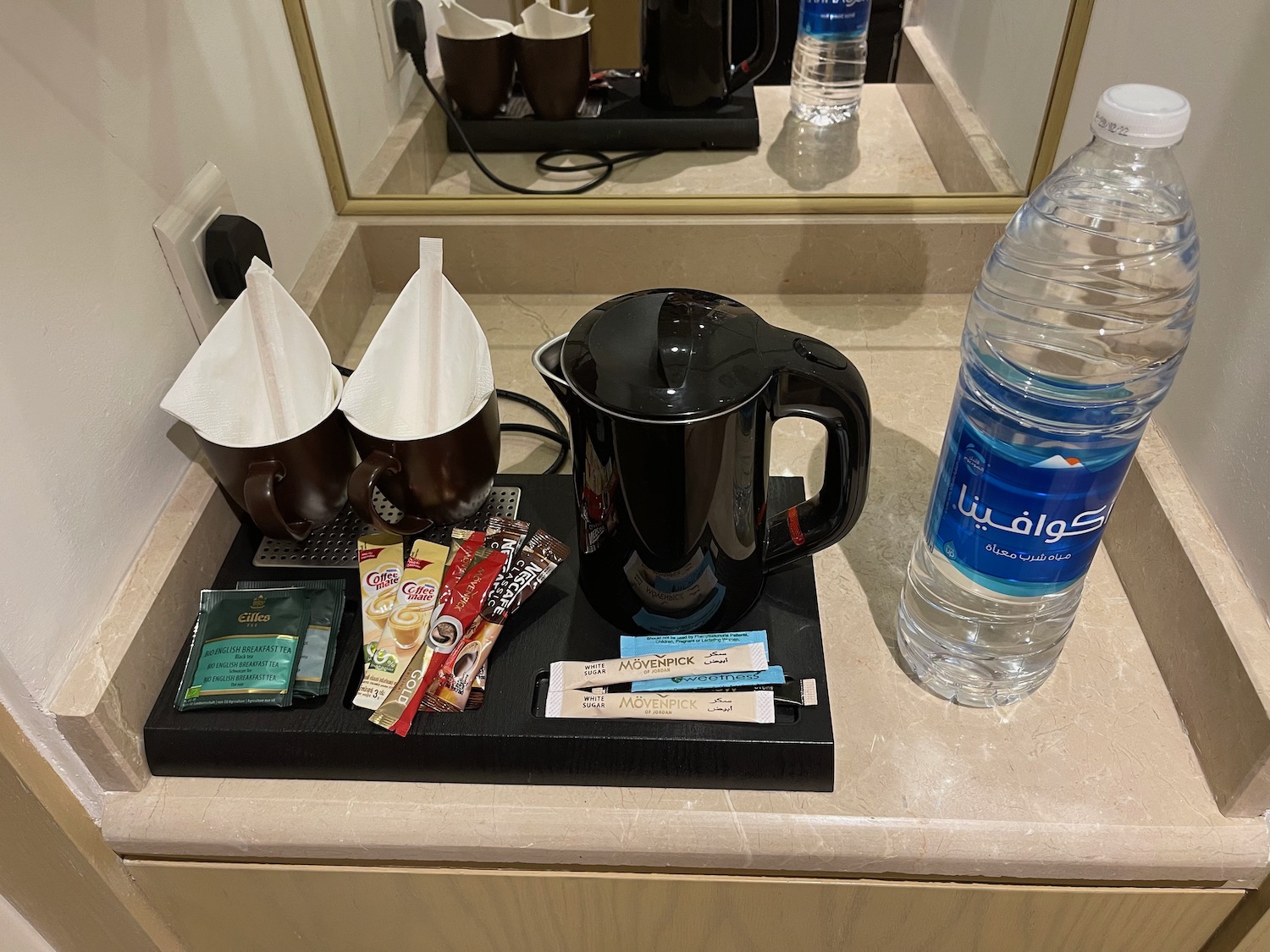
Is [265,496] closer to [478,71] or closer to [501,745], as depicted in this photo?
[501,745]

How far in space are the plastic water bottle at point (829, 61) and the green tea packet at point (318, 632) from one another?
676 mm

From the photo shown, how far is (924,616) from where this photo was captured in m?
0.61

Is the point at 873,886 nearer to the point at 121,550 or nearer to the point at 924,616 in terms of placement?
the point at 924,616

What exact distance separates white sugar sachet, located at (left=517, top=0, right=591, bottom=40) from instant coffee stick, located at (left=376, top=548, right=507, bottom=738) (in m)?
0.58

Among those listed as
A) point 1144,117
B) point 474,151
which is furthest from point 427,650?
point 474,151

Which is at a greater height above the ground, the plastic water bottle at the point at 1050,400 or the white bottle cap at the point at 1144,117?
the white bottle cap at the point at 1144,117

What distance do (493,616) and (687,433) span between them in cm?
19

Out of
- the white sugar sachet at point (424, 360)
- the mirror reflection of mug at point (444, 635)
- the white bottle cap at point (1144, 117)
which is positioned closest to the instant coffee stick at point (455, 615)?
the mirror reflection of mug at point (444, 635)

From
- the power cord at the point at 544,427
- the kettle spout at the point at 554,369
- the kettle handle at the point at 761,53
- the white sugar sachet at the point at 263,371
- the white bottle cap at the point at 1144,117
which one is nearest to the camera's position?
the white bottle cap at the point at 1144,117

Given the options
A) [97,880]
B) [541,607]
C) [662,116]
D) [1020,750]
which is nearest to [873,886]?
[1020,750]

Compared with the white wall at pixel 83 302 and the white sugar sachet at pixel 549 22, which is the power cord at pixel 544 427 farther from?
the white sugar sachet at pixel 549 22

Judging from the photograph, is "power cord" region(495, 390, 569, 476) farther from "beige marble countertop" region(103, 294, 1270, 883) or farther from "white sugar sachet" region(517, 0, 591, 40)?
"white sugar sachet" region(517, 0, 591, 40)

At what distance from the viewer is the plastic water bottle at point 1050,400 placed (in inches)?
18.5

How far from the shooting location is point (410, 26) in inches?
37.0
